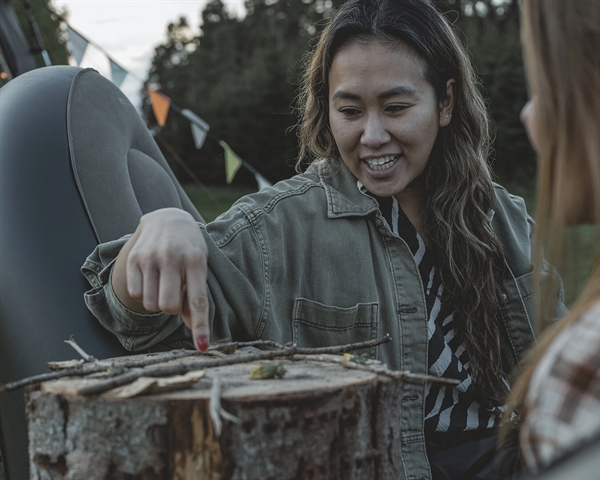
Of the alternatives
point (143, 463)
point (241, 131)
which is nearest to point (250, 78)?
point (241, 131)

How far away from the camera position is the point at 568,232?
1027mm

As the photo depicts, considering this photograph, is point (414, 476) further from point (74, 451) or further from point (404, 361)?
point (74, 451)

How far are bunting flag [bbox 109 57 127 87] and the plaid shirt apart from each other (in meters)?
4.84

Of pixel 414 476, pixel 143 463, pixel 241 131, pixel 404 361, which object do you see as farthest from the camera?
pixel 241 131

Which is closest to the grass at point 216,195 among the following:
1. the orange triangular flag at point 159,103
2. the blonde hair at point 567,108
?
the orange triangular flag at point 159,103

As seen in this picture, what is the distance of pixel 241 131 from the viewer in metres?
16.0

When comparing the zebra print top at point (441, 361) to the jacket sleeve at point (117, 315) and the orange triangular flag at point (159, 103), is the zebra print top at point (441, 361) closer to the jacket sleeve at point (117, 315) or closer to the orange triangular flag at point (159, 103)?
the jacket sleeve at point (117, 315)

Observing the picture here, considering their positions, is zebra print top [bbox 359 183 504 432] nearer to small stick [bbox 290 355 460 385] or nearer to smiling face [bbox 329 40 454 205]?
smiling face [bbox 329 40 454 205]

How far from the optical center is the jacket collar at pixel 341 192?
1.82m

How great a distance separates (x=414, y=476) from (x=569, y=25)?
1.11 metres

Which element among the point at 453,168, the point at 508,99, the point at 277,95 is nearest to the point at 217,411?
the point at 453,168

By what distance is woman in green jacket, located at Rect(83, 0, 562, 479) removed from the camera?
1.62 m

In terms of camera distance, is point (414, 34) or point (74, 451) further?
point (414, 34)

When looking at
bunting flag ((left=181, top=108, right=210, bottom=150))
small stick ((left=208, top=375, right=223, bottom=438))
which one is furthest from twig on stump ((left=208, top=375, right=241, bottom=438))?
bunting flag ((left=181, top=108, right=210, bottom=150))
